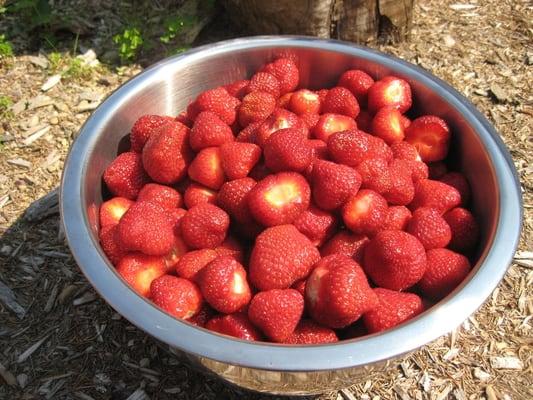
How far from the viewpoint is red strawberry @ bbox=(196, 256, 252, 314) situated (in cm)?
121

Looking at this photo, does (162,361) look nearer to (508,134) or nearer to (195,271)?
(195,271)

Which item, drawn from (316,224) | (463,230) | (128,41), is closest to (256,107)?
(316,224)

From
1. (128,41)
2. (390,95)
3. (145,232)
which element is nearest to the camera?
(145,232)

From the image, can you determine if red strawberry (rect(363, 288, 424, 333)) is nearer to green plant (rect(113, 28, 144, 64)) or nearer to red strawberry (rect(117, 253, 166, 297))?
red strawberry (rect(117, 253, 166, 297))

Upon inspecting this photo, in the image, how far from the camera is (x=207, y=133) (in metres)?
1.46

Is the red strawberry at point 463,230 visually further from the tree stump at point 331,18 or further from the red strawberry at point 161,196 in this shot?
the tree stump at point 331,18

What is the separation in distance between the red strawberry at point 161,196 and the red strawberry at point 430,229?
1.96 ft

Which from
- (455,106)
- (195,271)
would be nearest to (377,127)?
(455,106)

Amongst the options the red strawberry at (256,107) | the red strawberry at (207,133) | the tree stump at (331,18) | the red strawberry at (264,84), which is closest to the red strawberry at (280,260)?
the red strawberry at (207,133)

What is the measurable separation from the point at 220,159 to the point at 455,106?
673mm

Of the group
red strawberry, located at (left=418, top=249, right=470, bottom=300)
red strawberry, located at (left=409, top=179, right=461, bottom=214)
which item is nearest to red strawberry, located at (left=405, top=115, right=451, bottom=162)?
red strawberry, located at (left=409, top=179, right=461, bottom=214)

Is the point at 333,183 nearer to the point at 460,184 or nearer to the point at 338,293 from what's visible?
the point at 338,293

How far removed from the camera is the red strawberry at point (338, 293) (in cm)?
117

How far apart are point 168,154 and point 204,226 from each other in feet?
0.81
